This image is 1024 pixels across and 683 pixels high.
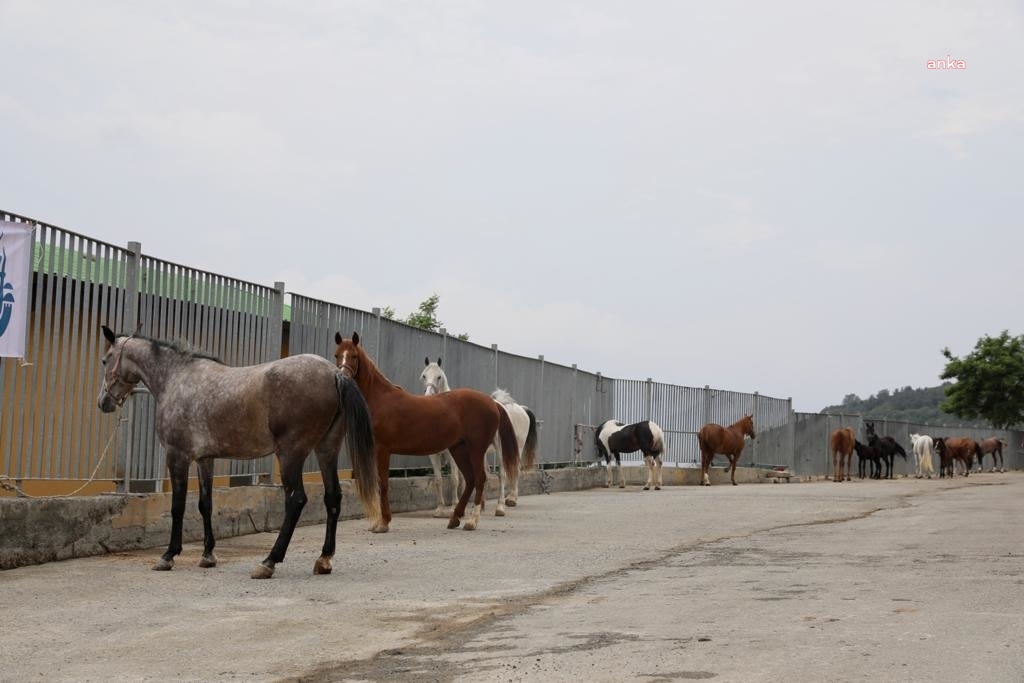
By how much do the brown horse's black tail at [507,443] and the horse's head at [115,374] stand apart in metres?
5.55

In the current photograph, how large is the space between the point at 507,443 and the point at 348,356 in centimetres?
374

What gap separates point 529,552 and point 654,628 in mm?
4683

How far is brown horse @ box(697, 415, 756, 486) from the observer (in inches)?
1248

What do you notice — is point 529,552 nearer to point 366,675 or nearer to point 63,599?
point 63,599

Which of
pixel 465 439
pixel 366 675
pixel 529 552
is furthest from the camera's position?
pixel 465 439

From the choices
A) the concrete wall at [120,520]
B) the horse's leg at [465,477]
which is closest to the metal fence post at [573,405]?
the concrete wall at [120,520]

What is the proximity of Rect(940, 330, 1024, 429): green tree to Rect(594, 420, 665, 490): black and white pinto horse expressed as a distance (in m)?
51.3

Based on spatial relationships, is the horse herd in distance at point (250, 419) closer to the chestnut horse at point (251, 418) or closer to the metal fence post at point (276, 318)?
the chestnut horse at point (251, 418)

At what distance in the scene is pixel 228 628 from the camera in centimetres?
696

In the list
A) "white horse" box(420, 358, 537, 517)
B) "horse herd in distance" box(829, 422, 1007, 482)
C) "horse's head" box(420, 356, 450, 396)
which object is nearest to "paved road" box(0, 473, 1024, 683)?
"white horse" box(420, 358, 537, 517)

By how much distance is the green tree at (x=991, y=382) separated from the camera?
238 feet

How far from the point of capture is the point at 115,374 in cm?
1052

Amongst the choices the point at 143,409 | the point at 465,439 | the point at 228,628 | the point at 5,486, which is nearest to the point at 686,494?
the point at 465,439

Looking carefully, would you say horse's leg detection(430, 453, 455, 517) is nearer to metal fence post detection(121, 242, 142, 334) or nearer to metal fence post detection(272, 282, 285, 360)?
metal fence post detection(272, 282, 285, 360)
